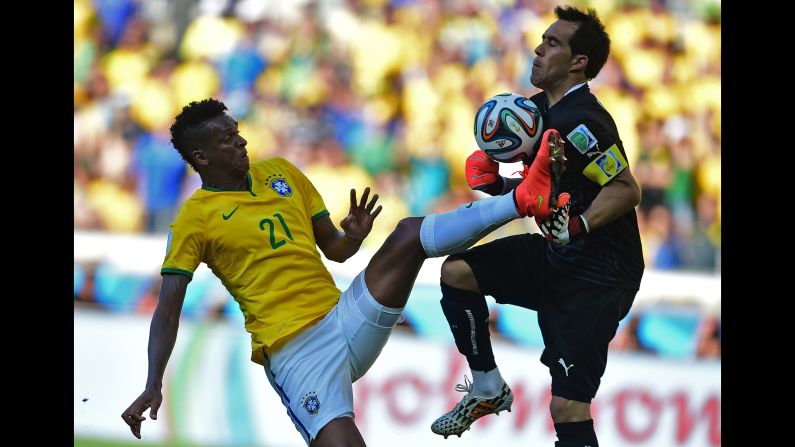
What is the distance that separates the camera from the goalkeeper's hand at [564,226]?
4.25 m

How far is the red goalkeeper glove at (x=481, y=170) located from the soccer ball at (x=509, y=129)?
8 cm

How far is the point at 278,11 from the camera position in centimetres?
871

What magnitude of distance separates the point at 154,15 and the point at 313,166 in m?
1.93

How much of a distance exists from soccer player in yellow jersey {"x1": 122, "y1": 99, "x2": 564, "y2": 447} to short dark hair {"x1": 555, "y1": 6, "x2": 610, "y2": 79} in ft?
2.68

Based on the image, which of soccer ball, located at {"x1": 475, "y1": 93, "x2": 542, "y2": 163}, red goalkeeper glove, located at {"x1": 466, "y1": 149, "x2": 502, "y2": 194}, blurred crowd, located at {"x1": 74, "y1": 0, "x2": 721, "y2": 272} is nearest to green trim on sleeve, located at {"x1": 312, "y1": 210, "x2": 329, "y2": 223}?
red goalkeeper glove, located at {"x1": 466, "y1": 149, "x2": 502, "y2": 194}

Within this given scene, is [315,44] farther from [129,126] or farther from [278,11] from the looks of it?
[129,126]

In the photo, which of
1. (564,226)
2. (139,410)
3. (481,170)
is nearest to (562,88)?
(481,170)

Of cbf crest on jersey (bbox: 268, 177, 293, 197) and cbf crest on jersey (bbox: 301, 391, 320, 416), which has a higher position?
cbf crest on jersey (bbox: 268, 177, 293, 197)

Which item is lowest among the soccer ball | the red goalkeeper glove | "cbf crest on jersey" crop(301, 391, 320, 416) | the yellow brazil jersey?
"cbf crest on jersey" crop(301, 391, 320, 416)

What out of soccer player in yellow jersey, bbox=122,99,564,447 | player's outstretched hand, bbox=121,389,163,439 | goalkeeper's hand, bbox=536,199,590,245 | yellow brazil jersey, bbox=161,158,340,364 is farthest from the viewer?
yellow brazil jersey, bbox=161,158,340,364

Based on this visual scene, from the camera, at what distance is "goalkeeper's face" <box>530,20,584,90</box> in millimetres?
4613

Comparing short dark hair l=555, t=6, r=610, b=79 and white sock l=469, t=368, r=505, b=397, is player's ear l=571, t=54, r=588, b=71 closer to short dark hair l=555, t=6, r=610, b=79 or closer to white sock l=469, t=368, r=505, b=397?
short dark hair l=555, t=6, r=610, b=79

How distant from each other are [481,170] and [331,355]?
1.06m

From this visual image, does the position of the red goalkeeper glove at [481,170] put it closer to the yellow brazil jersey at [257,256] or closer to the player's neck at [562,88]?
the player's neck at [562,88]
